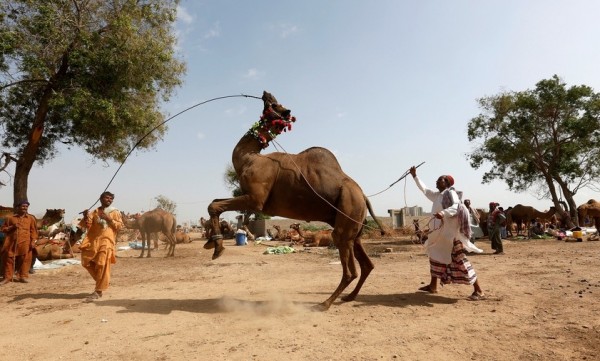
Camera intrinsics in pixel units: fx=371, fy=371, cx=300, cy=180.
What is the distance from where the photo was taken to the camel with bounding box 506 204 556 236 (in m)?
23.0

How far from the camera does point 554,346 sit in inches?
151

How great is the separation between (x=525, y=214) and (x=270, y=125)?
22.8 m

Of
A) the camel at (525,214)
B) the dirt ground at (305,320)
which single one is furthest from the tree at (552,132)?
the dirt ground at (305,320)

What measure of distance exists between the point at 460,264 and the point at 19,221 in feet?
33.1

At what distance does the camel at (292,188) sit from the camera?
5.68 meters

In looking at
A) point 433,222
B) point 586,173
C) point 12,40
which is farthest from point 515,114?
point 12,40

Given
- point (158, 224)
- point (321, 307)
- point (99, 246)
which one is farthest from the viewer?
Answer: point (158, 224)

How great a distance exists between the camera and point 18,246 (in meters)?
9.07

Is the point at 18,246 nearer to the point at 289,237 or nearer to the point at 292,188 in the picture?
the point at 292,188

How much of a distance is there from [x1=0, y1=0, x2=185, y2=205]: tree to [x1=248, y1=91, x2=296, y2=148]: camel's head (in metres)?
5.77

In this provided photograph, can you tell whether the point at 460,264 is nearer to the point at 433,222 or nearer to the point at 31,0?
the point at 433,222

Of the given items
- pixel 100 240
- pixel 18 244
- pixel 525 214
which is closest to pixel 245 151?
pixel 100 240

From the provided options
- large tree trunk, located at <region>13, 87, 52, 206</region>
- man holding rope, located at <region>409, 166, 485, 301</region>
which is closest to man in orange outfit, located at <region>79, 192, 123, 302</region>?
large tree trunk, located at <region>13, 87, 52, 206</region>

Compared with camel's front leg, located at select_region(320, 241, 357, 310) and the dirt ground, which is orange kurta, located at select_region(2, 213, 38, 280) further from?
camel's front leg, located at select_region(320, 241, 357, 310)
